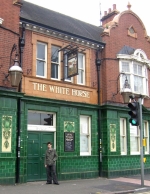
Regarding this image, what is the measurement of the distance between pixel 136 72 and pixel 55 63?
5920 mm

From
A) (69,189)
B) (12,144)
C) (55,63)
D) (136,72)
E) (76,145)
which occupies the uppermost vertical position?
(136,72)

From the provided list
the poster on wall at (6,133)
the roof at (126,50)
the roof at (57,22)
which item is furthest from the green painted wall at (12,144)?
the roof at (126,50)

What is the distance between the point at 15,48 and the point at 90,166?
731cm

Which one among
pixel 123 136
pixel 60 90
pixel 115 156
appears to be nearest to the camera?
pixel 60 90

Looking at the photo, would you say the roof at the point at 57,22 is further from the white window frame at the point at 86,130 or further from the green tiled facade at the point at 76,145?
the white window frame at the point at 86,130

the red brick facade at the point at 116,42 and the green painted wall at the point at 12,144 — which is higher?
the red brick facade at the point at 116,42

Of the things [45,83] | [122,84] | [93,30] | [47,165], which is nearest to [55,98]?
[45,83]

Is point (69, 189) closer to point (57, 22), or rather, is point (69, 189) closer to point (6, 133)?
point (6, 133)

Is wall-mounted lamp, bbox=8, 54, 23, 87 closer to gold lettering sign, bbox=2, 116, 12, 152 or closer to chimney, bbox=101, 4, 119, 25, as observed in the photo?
gold lettering sign, bbox=2, 116, 12, 152

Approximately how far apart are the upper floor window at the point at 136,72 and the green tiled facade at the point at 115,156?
1787 mm

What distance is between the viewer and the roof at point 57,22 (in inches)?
601

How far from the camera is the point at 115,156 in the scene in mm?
16812

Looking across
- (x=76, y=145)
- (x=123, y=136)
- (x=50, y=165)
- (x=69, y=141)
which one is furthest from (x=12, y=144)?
(x=123, y=136)

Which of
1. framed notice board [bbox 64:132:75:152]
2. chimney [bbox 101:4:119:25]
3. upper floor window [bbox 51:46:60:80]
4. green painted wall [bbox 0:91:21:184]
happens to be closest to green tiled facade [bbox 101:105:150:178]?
framed notice board [bbox 64:132:75:152]
